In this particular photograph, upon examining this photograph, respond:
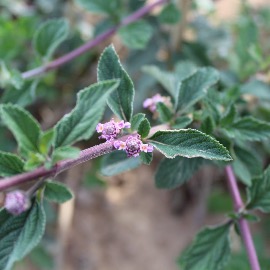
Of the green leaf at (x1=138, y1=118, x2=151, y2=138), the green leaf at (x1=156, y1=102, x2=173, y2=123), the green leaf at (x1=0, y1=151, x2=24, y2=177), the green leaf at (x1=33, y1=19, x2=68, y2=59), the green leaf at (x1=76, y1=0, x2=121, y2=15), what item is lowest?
the green leaf at (x1=0, y1=151, x2=24, y2=177)

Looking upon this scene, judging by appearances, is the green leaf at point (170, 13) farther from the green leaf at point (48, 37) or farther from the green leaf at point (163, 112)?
the green leaf at point (163, 112)

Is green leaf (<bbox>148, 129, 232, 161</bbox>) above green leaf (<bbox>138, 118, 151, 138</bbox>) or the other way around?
the other way around

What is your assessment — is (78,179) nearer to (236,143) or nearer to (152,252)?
(152,252)

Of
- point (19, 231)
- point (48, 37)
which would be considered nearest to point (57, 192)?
point (19, 231)

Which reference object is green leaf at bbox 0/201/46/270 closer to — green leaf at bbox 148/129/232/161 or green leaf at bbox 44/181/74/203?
green leaf at bbox 44/181/74/203

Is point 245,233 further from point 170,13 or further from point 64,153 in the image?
point 170,13

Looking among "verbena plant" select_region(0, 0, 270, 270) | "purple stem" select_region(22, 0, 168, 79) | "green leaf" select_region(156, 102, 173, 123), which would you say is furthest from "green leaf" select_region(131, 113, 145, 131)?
"purple stem" select_region(22, 0, 168, 79)
